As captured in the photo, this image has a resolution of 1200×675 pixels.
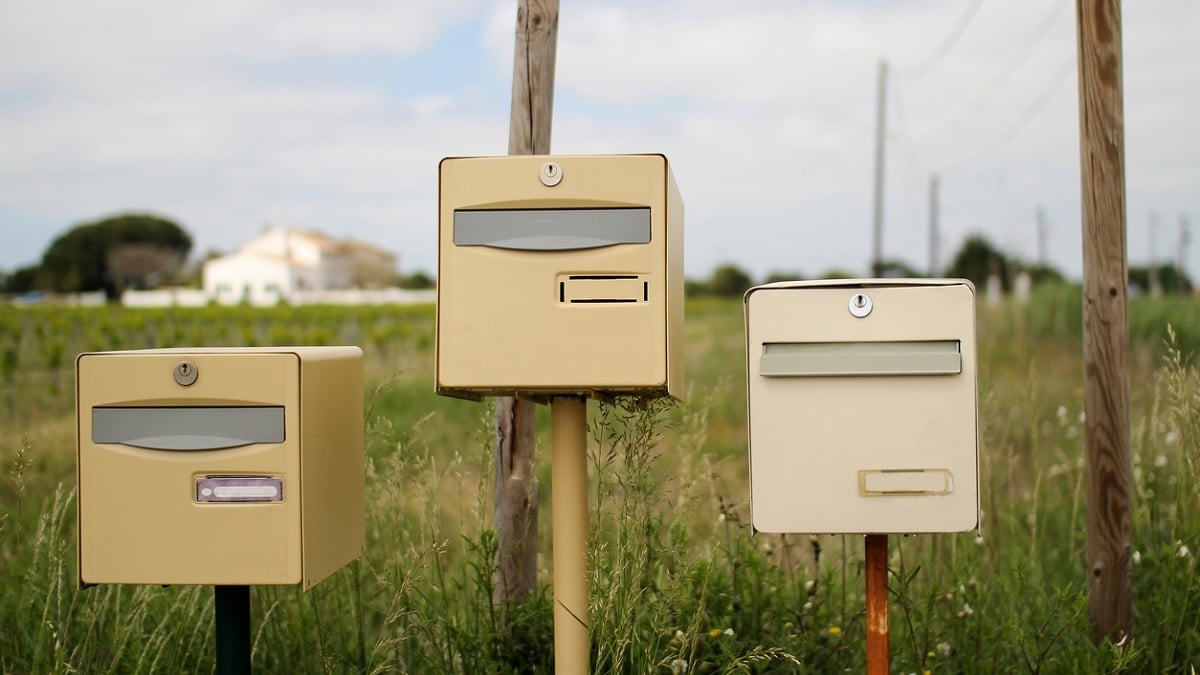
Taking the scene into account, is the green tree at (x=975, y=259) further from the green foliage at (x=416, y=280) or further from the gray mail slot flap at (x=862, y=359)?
the gray mail slot flap at (x=862, y=359)

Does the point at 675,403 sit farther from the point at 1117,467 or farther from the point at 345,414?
the point at 1117,467

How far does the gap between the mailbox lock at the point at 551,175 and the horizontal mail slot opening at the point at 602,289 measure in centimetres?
19

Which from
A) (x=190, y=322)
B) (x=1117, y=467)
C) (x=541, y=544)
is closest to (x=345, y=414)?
(x=1117, y=467)

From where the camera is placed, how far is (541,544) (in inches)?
185

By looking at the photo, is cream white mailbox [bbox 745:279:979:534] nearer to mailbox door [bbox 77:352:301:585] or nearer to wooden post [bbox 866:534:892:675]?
wooden post [bbox 866:534:892:675]

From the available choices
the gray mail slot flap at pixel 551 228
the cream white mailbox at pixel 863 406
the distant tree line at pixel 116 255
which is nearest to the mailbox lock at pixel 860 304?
the cream white mailbox at pixel 863 406

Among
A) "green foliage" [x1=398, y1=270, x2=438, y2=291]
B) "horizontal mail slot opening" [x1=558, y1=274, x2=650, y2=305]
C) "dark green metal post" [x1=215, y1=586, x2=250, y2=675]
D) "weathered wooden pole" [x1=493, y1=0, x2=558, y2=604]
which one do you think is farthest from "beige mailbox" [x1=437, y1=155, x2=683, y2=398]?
"green foliage" [x1=398, y1=270, x2=438, y2=291]

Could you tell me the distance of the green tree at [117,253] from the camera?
2076 inches

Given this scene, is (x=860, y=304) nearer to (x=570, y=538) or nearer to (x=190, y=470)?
(x=570, y=538)

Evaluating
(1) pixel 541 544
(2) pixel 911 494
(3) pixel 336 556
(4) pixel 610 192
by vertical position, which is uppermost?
(4) pixel 610 192

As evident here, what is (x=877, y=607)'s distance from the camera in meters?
2.29

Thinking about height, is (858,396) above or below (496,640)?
above

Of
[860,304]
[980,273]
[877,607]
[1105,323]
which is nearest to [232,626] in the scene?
[877,607]

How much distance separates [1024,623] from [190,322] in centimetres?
2170
